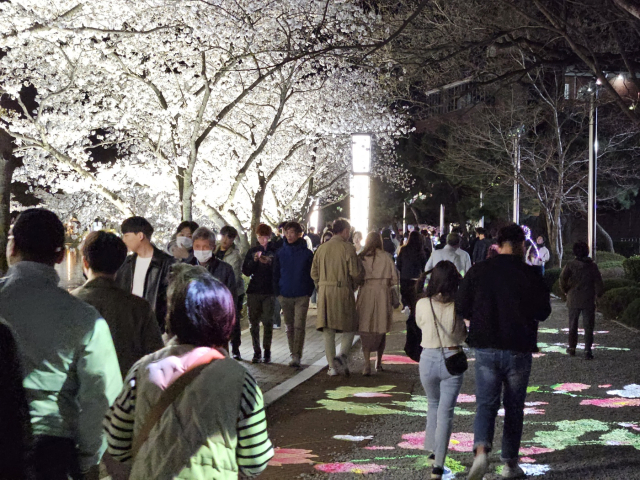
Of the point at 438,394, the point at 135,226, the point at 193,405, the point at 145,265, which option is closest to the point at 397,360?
the point at 438,394

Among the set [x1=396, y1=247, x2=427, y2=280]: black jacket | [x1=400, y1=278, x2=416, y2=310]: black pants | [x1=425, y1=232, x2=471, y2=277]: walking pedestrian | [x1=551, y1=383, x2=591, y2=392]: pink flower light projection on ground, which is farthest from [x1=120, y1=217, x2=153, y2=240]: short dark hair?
[x1=396, y1=247, x2=427, y2=280]: black jacket

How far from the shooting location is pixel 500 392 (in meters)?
5.93

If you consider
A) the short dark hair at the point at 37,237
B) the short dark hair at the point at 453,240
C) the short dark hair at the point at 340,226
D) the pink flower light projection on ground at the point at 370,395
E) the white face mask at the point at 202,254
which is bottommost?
the pink flower light projection on ground at the point at 370,395

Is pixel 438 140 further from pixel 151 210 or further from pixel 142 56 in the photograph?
pixel 142 56

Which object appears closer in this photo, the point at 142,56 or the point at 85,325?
the point at 85,325

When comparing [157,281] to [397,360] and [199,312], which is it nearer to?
[199,312]

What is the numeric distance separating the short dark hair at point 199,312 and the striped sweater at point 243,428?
0.19m

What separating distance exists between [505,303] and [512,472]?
1285mm

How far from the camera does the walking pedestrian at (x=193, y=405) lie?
256 cm

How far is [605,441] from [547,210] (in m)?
23.6

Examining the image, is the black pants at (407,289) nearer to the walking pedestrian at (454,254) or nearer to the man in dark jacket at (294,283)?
the walking pedestrian at (454,254)

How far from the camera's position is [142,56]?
Result: 67.8 ft

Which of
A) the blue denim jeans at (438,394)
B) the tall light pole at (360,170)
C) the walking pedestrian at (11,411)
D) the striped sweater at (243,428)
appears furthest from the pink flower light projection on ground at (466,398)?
the tall light pole at (360,170)

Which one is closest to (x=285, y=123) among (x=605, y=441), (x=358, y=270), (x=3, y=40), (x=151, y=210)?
(x=151, y=210)
